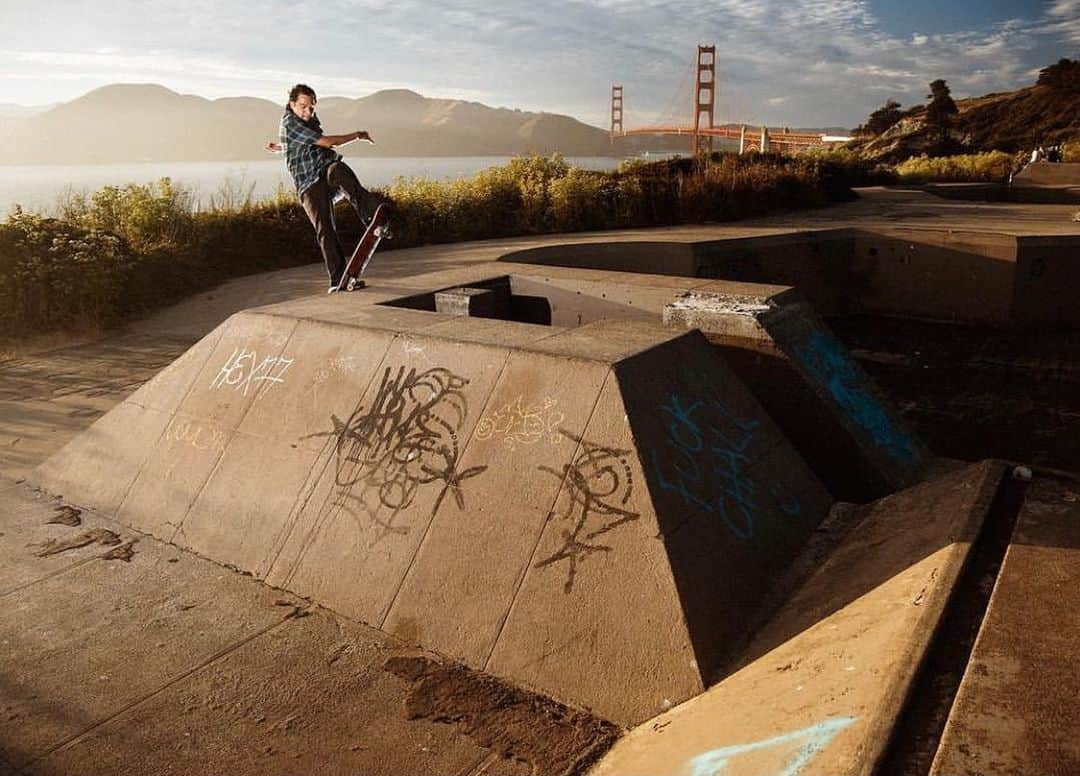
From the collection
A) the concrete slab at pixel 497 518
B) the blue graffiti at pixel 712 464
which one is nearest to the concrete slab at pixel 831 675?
the blue graffiti at pixel 712 464

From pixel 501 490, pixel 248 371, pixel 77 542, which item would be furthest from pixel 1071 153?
pixel 77 542

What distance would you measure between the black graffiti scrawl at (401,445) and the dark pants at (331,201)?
9.03ft

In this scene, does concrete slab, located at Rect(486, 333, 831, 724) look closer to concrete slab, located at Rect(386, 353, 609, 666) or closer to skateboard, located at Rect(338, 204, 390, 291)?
concrete slab, located at Rect(386, 353, 609, 666)

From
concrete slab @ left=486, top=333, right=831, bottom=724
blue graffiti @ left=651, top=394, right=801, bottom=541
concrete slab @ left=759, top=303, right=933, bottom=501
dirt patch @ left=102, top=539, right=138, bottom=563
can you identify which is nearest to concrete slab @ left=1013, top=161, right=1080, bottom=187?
concrete slab @ left=759, top=303, right=933, bottom=501

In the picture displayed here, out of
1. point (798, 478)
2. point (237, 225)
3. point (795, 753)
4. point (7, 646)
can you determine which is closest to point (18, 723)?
point (7, 646)

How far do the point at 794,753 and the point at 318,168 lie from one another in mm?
6088

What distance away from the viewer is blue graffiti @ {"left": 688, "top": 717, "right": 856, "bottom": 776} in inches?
93.5

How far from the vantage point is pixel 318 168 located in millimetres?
6973

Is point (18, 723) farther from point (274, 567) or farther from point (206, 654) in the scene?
point (274, 567)

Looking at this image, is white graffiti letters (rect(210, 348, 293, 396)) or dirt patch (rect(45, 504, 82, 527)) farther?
white graffiti letters (rect(210, 348, 293, 396))

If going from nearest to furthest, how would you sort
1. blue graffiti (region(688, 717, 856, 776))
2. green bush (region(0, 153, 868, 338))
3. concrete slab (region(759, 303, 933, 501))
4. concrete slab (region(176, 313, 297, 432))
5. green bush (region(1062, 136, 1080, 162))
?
blue graffiti (region(688, 717, 856, 776))
concrete slab (region(759, 303, 933, 501))
concrete slab (region(176, 313, 297, 432))
green bush (region(0, 153, 868, 338))
green bush (region(1062, 136, 1080, 162))

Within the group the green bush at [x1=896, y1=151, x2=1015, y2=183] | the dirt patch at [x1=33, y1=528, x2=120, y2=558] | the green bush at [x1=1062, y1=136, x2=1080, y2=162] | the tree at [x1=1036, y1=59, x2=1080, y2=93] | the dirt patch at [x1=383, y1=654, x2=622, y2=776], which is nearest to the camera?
the dirt patch at [x1=383, y1=654, x2=622, y2=776]

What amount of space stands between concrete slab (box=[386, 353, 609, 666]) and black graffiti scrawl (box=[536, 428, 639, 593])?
0.30ft

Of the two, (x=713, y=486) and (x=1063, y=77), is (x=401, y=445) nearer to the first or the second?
(x=713, y=486)
